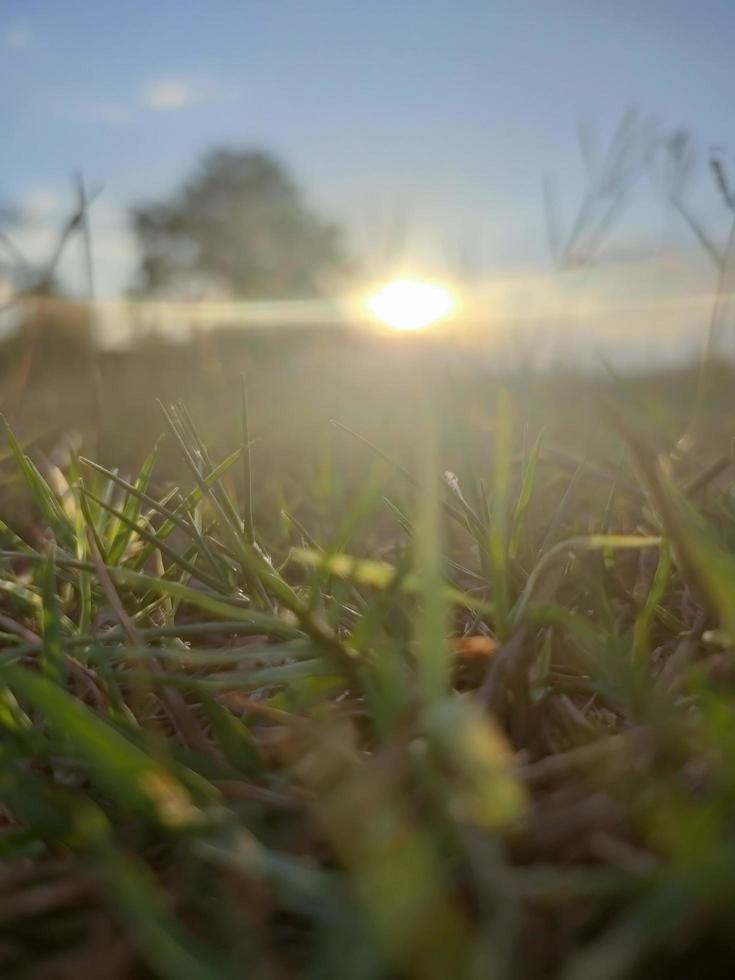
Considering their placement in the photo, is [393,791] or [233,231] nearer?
[393,791]

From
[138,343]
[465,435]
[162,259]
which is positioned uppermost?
[162,259]

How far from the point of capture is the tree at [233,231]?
46.5ft

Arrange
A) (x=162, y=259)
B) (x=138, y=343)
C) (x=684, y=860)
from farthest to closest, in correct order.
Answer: (x=162, y=259) < (x=138, y=343) < (x=684, y=860)

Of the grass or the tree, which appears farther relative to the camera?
the tree

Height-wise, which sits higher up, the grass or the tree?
the tree

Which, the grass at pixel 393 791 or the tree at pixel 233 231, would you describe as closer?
the grass at pixel 393 791

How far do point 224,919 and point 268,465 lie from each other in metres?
1.31

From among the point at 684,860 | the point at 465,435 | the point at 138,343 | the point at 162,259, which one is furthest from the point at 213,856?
the point at 162,259

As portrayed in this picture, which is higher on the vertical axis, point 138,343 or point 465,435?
point 138,343

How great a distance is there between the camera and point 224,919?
33 cm

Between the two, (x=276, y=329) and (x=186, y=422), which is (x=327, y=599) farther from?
(x=276, y=329)

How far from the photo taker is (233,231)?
14.4 meters

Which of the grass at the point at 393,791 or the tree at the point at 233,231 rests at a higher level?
the tree at the point at 233,231

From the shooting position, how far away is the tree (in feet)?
46.5
